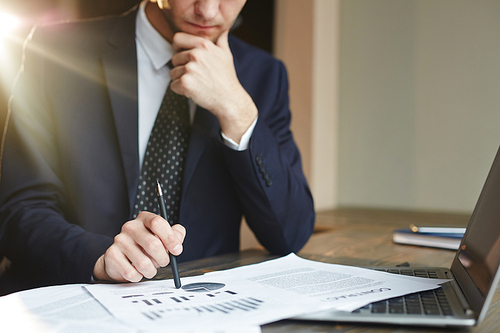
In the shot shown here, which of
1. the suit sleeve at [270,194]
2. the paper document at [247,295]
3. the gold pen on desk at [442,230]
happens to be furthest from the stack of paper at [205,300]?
the gold pen on desk at [442,230]

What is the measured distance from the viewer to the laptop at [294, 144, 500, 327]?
0.47 metres

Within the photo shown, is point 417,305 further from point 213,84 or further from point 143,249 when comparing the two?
point 213,84

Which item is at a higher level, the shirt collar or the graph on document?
the shirt collar

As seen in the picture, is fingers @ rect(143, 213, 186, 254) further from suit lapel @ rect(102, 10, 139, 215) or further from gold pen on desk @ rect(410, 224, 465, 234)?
gold pen on desk @ rect(410, 224, 465, 234)

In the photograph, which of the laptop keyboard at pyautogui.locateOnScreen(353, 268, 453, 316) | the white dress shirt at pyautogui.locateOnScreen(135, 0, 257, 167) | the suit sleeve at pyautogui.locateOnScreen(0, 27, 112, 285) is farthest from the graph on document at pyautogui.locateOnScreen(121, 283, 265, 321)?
the white dress shirt at pyautogui.locateOnScreen(135, 0, 257, 167)

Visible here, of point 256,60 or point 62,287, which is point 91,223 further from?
point 256,60

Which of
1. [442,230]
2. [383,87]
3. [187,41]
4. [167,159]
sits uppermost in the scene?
[187,41]

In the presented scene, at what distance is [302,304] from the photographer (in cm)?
52

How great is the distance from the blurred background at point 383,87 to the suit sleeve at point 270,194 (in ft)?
4.70

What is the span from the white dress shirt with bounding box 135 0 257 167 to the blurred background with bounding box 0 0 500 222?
1079 millimetres

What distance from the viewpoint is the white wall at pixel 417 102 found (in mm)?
2135

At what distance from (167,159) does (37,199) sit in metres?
0.32

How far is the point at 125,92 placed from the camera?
1086mm

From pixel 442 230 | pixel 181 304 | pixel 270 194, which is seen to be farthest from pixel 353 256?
pixel 181 304
